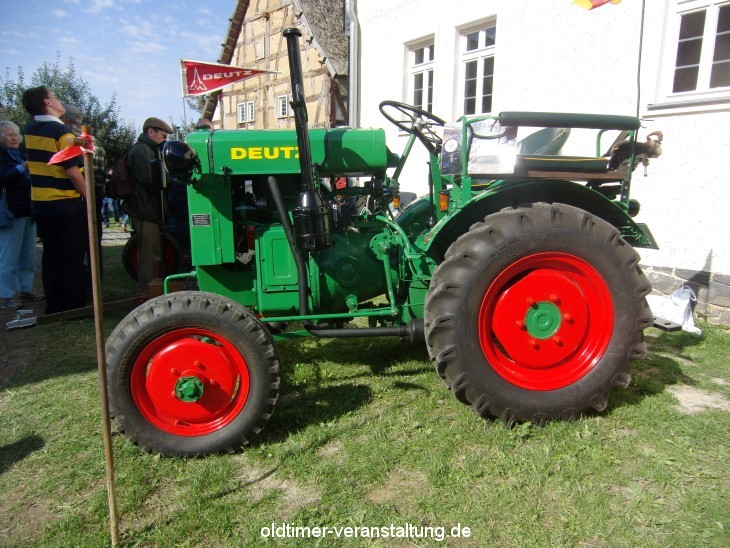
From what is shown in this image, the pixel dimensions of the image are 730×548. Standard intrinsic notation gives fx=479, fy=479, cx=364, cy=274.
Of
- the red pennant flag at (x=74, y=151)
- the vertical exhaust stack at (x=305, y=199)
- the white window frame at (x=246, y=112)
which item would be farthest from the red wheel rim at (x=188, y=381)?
the white window frame at (x=246, y=112)

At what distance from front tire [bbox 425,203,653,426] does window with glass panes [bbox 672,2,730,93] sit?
296cm

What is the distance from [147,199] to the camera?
174 inches

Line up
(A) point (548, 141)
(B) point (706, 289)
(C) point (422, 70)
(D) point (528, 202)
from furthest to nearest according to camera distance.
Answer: (C) point (422, 70) → (B) point (706, 289) → (A) point (548, 141) → (D) point (528, 202)

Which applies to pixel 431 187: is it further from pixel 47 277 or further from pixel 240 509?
pixel 47 277

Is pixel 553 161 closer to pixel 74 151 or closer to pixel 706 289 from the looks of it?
pixel 74 151

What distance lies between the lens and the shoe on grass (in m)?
4.80

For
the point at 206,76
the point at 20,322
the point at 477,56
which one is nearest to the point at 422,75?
the point at 477,56

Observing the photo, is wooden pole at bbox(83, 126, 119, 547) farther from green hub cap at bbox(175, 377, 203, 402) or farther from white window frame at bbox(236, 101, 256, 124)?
white window frame at bbox(236, 101, 256, 124)

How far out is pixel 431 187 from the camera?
308 centimetres

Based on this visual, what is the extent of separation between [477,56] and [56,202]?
514 cm

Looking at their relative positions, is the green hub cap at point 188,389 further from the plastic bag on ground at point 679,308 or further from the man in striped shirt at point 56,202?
the plastic bag on ground at point 679,308

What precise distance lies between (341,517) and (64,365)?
2.53m

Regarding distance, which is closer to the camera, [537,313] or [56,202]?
[537,313]

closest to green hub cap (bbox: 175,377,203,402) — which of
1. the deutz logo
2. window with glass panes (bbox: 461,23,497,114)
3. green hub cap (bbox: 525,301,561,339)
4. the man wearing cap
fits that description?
the deutz logo
